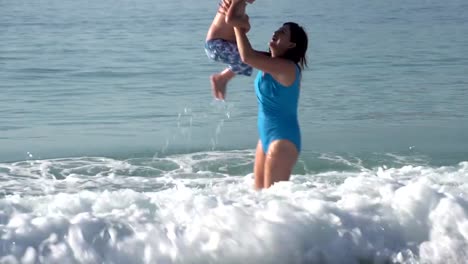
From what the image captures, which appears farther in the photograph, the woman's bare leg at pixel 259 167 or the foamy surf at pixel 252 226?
the woman's bare leg at pixel 259 167

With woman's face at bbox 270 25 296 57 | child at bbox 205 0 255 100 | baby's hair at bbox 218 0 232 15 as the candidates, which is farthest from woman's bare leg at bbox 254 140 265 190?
baby's hair at bbox 218 0 232 15

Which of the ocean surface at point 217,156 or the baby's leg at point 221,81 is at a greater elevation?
the baby's leg at point 221,81

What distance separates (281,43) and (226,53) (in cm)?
38

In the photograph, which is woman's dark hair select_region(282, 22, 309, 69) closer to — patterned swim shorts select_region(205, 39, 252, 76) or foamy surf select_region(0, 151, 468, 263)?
patterned swim shorts select_region(205, 39, 252, 76)

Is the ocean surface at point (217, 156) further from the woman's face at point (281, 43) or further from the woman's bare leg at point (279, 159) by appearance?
the woman's face at point (281, 43)

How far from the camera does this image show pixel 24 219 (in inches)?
234

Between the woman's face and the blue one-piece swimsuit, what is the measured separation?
14cm

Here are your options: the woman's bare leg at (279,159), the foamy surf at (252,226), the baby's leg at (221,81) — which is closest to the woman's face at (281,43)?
the baby's leg at (221,81)

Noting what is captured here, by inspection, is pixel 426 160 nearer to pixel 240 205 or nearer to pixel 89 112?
pixel 240 205

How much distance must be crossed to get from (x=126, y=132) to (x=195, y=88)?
4.80m

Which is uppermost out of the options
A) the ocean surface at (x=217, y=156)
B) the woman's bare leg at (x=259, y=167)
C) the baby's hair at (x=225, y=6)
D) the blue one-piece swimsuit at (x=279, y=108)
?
the baby's hair at (x=225, y=6)

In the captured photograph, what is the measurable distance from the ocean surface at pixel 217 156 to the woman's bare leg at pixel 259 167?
0.85 feet

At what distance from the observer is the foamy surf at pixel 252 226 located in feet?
18.9

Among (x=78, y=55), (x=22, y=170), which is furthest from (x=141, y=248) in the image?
(x=78, y=55)
